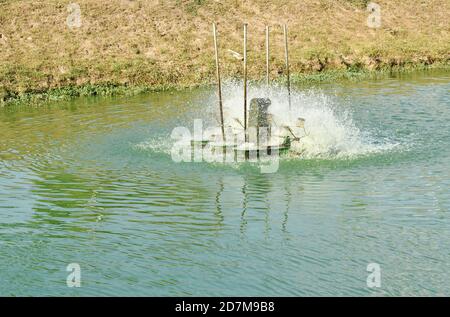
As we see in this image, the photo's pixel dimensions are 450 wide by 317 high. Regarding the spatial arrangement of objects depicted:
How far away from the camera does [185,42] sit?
67.3m

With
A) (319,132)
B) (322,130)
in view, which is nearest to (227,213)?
(319,132)

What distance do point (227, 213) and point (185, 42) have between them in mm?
45013

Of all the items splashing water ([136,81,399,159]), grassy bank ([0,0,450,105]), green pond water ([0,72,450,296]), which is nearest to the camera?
green pond water ([0,72,450,296])

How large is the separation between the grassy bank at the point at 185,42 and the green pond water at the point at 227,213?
18404mm

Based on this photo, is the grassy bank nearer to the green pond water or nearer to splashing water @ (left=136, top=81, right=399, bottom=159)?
splashing water @ (left=136, top=81, right=399, bottom=159)

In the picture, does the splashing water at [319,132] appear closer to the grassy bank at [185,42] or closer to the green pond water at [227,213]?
the green pond water at [227,213]

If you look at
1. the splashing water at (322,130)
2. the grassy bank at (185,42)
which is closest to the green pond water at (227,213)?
the splashing water at (322,130)

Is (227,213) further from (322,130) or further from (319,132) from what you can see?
(322,130)

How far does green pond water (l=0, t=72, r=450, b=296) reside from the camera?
18.5 m

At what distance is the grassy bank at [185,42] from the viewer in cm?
5844

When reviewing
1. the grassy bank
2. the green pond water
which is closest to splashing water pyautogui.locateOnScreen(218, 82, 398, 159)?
the green pond water

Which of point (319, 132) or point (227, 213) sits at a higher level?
point (319, 132)

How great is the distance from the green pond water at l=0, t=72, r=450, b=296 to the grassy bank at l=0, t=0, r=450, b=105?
1840 cm
